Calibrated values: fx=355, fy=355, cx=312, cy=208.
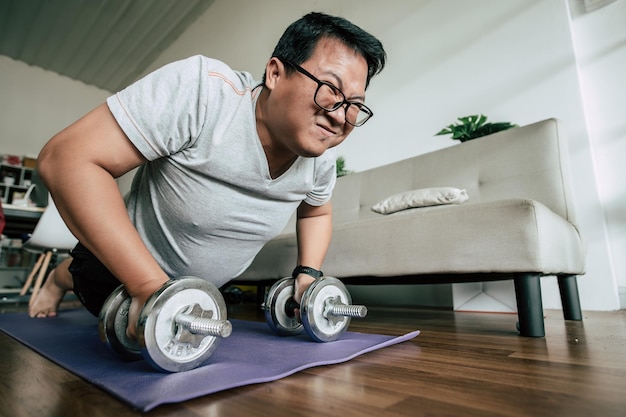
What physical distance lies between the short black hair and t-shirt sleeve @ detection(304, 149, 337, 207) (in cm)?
24

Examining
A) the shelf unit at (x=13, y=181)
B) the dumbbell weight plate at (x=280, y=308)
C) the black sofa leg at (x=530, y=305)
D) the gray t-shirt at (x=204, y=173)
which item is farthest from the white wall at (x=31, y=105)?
the black sofa leg at (x=530, y=305)

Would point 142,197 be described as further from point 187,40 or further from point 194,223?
point 187,40

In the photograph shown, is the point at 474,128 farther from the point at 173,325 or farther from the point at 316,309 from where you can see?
the point at 173,325

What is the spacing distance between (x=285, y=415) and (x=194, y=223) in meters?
0.44

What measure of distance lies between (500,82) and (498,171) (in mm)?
621

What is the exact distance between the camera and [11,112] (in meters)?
4.55

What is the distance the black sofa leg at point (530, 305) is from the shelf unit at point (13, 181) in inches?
197

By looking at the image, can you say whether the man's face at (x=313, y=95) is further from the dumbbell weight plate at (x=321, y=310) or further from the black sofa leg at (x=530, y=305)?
the black sofa leg at (x=530, y=305)

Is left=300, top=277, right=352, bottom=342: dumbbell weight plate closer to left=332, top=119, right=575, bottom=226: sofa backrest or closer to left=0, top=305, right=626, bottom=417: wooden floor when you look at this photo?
left=0, top=305, right=626, bottom=417: wooden floor

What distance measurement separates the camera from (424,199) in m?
1.29

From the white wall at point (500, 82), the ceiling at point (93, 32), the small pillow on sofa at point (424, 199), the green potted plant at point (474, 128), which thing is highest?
the ceiling at point (93, 32)

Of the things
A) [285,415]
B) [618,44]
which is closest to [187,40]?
[618,44]

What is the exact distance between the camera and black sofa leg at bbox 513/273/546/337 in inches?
30.6

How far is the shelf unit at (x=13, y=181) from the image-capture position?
13.5ft
